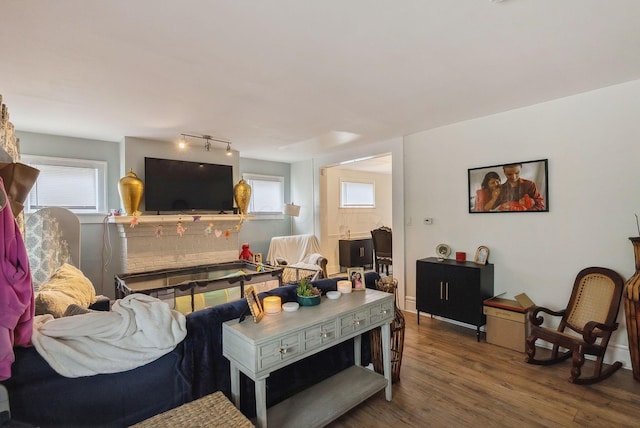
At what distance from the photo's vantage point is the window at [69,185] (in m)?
3.76

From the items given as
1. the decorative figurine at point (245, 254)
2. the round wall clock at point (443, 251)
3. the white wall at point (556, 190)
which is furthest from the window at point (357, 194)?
the round wall clock at point (443, 251)

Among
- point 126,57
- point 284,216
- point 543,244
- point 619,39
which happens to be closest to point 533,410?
point 543,244

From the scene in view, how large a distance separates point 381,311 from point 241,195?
3293 mm

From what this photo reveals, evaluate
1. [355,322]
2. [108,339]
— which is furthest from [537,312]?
[108,339]

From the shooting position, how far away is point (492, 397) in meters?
2.19

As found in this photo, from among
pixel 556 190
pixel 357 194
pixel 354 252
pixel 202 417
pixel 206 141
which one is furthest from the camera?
pixel 357 194

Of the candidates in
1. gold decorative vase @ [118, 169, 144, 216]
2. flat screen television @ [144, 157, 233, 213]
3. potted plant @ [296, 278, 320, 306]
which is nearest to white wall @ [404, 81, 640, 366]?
potted plant @ [296, 278, 320, 306]

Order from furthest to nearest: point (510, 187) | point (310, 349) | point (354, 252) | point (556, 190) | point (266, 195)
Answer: point (354, 252) → point (266, 195) → point (510, 187) → point (556, 190) → point (310, 349)

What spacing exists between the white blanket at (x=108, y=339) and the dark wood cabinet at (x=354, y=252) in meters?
5.04

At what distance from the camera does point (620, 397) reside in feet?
7.13

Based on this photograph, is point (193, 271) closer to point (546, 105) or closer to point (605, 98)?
point (546, 105)

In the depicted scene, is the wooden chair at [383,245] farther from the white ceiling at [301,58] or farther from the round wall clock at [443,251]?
the white ceiling at [301,58]

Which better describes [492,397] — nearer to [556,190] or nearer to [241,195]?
[556,190]

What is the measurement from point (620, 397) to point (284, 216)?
5.06 meters
